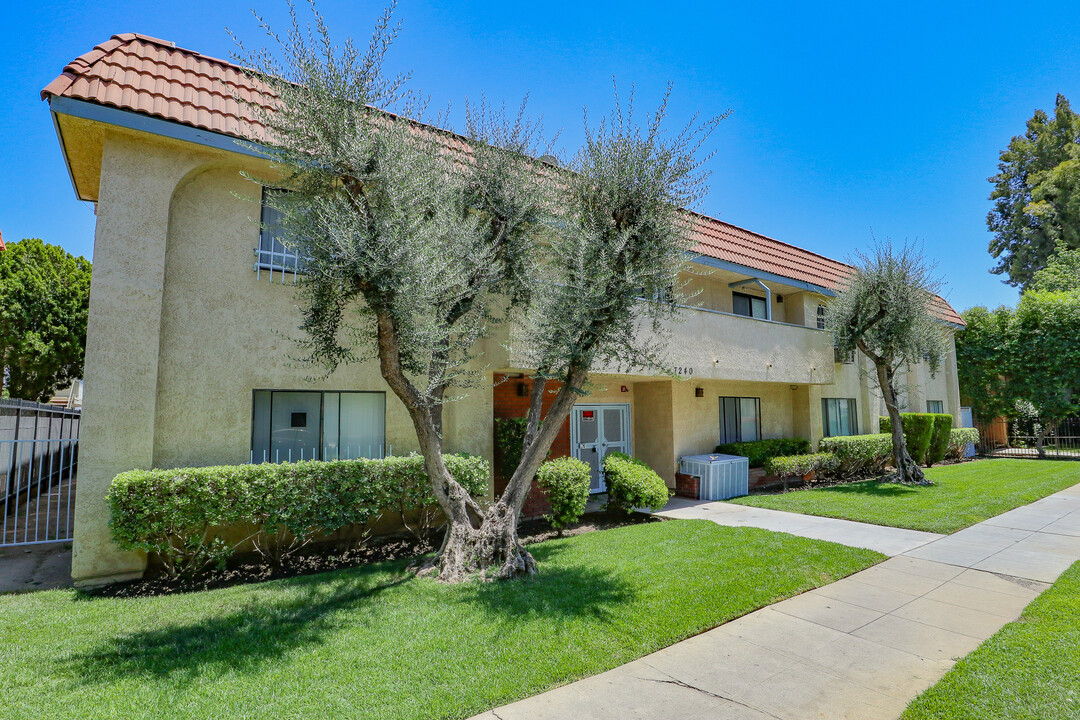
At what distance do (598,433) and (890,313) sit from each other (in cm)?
863

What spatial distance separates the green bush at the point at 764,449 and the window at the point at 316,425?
955cm

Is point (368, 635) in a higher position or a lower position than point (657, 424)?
lower

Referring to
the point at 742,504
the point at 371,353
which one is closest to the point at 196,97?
the point at 371,353

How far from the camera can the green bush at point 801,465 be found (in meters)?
13.7

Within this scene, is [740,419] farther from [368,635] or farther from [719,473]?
[368,635]

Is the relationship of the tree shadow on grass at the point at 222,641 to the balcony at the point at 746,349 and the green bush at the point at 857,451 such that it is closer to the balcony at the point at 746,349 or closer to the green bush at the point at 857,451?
the balcony at the point at 746,349

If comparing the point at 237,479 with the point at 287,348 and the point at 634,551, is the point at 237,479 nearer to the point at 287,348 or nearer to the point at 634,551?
the point at 287,348

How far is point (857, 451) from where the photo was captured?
51.0ft

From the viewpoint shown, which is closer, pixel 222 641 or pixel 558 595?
pixel 222 641

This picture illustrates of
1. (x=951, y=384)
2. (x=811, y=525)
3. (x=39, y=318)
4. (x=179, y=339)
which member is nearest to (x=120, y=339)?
(x=179, y=339)

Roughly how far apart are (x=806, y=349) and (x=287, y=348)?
13420 mm

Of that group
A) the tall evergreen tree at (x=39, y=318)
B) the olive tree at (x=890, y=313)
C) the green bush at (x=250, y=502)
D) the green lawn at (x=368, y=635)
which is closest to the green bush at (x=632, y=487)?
the green lawn at (x=368, y=635)

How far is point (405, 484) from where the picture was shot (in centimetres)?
778

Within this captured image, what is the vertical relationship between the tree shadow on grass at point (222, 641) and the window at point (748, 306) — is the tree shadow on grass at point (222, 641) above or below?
below
